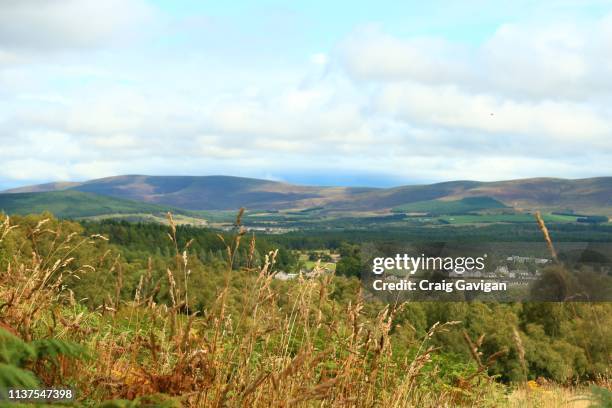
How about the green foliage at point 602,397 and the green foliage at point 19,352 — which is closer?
the green foliage at point 19,352

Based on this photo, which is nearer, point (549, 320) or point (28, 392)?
point (28, 392)

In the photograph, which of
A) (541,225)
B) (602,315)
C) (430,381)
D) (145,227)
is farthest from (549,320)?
(145,227)

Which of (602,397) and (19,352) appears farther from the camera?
(602,397)

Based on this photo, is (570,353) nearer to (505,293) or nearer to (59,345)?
(505,293)

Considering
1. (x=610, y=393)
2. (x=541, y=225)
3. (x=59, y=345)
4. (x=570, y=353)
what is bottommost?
(x=570, y=353)

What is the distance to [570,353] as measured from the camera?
129ft

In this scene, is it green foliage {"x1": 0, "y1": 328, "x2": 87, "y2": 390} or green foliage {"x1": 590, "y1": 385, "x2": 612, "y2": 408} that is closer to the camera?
green foliage {"x1": 0, "y1": 328, "x2": 87, "y2": 390}

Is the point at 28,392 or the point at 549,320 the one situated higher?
the point at 28,392

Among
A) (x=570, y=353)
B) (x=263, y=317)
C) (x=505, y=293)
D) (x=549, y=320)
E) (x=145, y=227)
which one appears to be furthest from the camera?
(x=145, y=227)

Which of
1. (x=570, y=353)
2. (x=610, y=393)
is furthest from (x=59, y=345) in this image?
(x=570, y=353)

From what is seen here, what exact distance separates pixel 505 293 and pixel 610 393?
2102 inches

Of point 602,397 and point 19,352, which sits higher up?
point 19,352

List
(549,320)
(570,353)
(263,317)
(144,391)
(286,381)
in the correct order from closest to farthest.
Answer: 1. (144,391)
2. (286,381)
3. (263,317)
4. (570,353)
5. (549,320)

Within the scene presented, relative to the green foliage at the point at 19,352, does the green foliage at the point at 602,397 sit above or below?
below
